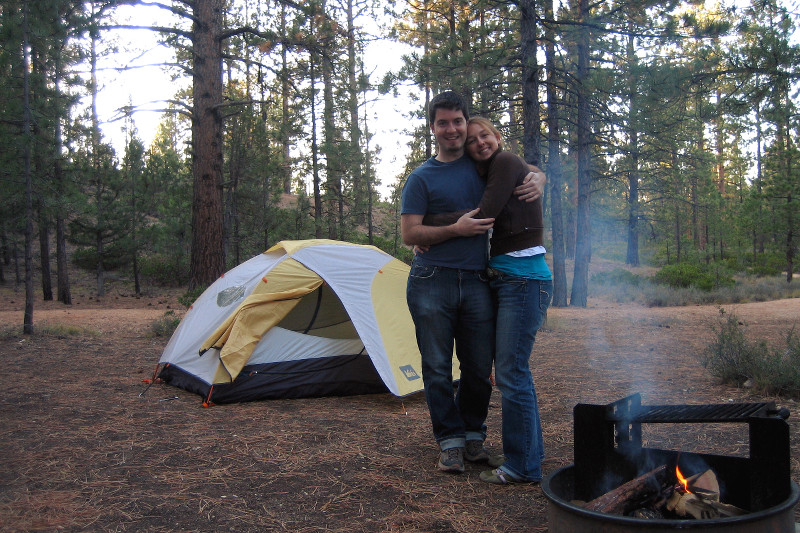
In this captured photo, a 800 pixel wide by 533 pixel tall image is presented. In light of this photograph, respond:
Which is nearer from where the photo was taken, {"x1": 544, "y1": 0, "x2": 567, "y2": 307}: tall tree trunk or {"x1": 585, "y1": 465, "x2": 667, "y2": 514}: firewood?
{"x1": 585, "y1": 465, "x2": 667, "y2": 514}: firewood

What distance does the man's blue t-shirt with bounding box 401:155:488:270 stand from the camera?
115 inches

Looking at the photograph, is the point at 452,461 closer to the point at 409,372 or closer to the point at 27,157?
Answer: the point at 409,372

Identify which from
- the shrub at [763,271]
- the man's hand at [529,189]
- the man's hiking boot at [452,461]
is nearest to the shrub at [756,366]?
the man's hiking boot at [452,461]

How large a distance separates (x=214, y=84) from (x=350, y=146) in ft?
36.6

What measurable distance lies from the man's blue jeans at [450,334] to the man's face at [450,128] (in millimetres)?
609

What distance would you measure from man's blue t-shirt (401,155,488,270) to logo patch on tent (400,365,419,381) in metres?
1.80

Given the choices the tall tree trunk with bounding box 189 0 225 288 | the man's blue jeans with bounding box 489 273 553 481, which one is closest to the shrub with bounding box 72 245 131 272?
the tall tree trunk with bounding box 189 0 225 288

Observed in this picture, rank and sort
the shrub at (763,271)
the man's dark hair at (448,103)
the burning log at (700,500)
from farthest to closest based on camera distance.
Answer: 1. the shrub at (763,271)
2. the man's dark hair at (448,103)
3. the burning log at (700,500)

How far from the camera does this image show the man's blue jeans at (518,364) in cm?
277

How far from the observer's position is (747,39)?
7.02m

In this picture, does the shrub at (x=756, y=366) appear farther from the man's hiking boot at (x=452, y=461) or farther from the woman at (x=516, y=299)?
the man's hiking boot at (x=452, y=461)

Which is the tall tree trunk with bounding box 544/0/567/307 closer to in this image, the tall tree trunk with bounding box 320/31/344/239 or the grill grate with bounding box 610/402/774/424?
the tall tree trunk with bounding box 320/31/344/239

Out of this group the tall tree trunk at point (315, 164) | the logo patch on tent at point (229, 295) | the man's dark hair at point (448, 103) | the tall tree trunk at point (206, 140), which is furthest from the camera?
the tall tree trunk at point (315, 164)

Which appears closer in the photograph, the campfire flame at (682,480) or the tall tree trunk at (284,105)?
the campfire flame at (682,480)
